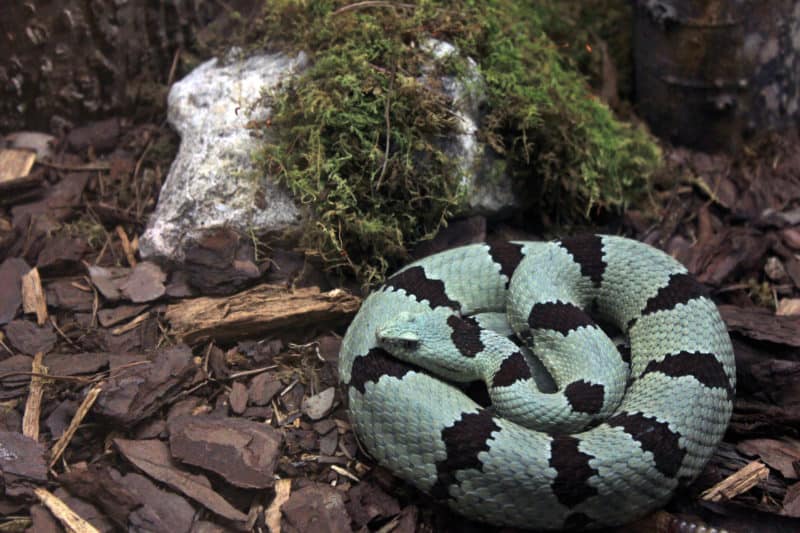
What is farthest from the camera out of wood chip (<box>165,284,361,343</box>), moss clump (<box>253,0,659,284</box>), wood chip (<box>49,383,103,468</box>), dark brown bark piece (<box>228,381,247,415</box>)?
moss clump (<box>253,0,659,284</box>)

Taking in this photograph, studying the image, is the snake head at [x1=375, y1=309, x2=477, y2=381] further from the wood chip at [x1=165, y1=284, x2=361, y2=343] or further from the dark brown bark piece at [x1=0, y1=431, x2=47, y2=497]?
the dark brown bark piece at [x1=0, y1=431, x2=47, y2=497]

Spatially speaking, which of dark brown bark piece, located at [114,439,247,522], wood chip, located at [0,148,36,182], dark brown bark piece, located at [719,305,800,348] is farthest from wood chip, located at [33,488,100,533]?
dark brown bark piece, located at [719,305,800,348]

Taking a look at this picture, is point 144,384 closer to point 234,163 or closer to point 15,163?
point 234,163

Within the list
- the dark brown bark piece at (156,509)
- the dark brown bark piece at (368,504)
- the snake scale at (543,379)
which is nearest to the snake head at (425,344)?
the snake scale at (543,379)

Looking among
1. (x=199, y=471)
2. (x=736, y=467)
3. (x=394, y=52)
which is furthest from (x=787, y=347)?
(x=199, y=471)

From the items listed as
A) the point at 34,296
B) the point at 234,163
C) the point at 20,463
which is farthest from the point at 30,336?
the point at 234,163

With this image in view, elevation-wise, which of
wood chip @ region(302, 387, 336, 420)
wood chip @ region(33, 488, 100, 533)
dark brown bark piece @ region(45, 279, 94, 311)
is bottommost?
wood chip @ region(302, 387, 336, 420)

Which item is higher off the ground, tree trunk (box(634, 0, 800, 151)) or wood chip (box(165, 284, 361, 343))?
tree trunk (box(634, 0, 800, 151))
